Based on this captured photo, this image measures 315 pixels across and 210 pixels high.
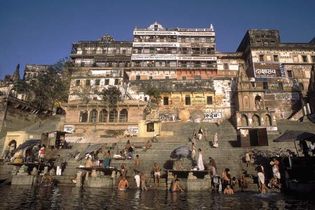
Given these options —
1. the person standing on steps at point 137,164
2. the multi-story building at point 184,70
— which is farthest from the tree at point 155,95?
the person standing on steps at point 137,164

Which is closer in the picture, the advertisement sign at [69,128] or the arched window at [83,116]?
the advertisement sign at [69,128]

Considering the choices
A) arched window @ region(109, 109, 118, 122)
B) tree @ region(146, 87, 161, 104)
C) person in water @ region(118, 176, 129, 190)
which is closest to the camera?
person in water @ region(118, 176, 129, 190)

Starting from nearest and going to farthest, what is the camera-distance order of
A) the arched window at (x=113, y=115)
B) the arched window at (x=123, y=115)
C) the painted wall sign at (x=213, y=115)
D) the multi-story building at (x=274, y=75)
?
the arched window at (x=123, y=115) → the arched window at (x=113, y=115) → the multi-story building at (x=274, y=75) → the painted wall sign at (x=213, y=115)

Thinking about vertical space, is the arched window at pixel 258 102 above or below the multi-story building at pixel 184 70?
below

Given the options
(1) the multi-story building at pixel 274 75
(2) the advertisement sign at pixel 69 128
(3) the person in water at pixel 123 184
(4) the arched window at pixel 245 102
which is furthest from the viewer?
(1) the multi-story building at pixel 274 75

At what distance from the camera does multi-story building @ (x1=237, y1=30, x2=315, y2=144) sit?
35.3 m

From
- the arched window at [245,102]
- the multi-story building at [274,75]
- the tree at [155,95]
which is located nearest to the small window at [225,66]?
the multi-story building at [274,75]

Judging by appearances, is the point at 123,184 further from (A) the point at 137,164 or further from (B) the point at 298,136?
(B) the point at 298,136

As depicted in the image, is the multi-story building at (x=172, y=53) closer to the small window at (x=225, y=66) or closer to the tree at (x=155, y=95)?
the small window at (x=225, y=66)

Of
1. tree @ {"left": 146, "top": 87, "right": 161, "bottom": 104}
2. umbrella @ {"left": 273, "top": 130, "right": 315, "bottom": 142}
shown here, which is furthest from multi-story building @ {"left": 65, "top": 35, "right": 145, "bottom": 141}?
umbrella @ {"left": 273, "top": 130, "right": 315, "bottom": 142}

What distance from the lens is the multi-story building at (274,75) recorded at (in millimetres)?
35344

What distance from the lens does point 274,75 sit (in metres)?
46.6

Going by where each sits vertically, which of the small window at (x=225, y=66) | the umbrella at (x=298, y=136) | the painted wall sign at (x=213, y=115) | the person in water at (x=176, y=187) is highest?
the small window at (x=225, y=66)

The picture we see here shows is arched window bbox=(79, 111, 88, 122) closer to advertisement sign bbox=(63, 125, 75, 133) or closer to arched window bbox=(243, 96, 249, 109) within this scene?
advertisement sign bbox=(63, 125, 75, 133)
